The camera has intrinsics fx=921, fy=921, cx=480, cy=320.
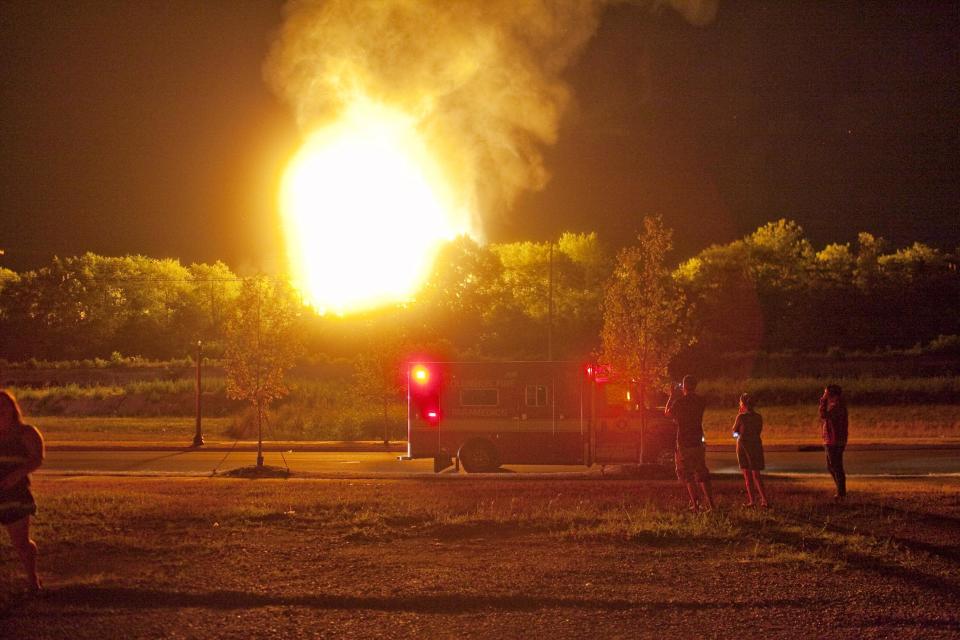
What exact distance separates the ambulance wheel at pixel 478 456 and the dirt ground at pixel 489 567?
573 cm

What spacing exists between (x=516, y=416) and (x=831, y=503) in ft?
27.4

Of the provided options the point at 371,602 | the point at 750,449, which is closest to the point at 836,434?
the point at 750,449

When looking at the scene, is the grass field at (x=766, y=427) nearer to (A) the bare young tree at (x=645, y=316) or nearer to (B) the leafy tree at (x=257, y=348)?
(A) the bare young tree at (x=645, y=316)

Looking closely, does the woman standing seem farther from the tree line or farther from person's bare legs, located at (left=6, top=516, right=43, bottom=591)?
the tree line

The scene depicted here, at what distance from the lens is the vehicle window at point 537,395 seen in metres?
20.4

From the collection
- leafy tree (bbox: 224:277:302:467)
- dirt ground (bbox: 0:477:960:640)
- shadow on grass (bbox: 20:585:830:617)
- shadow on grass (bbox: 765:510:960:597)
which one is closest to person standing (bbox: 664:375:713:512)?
dirt ground (bbox: 0:477:960:640)

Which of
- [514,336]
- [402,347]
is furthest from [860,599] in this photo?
[514,336]

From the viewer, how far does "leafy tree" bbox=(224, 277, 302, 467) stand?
23.6m

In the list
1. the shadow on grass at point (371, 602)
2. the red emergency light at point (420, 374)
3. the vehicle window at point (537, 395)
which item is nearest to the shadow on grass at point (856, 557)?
the shadow on grass at point (371, 602)

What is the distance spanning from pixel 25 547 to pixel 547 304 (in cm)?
7128

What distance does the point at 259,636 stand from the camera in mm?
7102

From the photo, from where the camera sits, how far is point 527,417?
67.2 ft

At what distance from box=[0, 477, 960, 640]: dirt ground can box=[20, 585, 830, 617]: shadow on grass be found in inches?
0.9

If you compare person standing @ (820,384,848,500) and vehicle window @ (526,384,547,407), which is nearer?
person standing @ (820,384,848,500)
